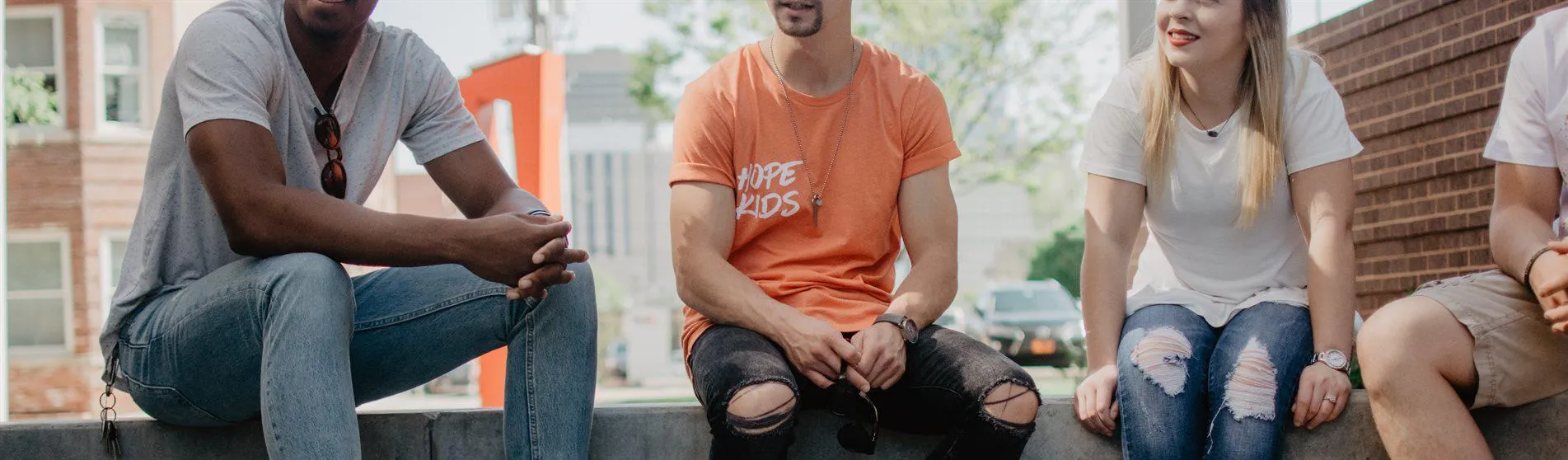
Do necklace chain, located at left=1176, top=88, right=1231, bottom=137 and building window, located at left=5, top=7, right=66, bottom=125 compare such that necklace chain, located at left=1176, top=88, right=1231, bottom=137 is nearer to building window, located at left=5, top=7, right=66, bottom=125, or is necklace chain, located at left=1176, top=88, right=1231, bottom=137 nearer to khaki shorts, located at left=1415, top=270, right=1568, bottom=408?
khaki shorts, located at left=1415, top=270, right=1568, bottom=408

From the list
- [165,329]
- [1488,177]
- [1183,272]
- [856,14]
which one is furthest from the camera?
[856,14]

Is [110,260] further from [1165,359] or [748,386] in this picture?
[1165,359]

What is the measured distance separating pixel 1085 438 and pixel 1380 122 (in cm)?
341

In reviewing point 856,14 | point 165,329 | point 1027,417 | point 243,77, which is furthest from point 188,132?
point 856,14

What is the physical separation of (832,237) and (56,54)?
1347 centimetres

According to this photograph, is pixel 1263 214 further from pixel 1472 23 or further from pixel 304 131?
pixel 1472 23

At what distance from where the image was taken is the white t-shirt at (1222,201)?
8.85 ft

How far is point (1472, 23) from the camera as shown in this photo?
183 inches

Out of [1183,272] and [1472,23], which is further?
[1472,23]

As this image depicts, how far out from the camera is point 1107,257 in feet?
8.95

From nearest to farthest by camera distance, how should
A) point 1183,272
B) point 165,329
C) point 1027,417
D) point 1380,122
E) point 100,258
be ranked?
point 165,329
point 1027,417
point 1183,272
point 1380,122
point 100,258

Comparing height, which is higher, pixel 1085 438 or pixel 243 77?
pixel 243 77

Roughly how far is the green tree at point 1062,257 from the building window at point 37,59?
2060 cm

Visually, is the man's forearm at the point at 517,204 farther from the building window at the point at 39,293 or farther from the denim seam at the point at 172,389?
the building window at the point at 39,293
